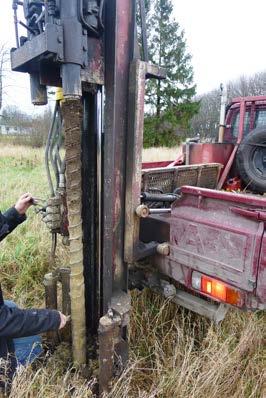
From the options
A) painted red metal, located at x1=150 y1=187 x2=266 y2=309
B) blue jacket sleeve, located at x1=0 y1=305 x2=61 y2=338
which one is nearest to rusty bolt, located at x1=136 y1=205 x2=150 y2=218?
painted red metal, located at x1=150 y1=187 x2=266 y2=309

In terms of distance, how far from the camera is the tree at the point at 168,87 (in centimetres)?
2144

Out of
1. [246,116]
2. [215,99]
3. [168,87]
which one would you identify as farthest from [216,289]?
[215,99]

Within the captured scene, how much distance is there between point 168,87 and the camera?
71.8 ft

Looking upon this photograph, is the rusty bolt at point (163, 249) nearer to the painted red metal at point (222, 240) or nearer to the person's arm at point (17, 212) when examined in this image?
the painted red metal at point (222, 240)

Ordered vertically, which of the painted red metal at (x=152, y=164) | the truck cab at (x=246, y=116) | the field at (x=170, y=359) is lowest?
the field at (x=170, y=359)

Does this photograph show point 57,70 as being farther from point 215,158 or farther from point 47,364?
point 215,158

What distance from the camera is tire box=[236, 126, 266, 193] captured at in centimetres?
369

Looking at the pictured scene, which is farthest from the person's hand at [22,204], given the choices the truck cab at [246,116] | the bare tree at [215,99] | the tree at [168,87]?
the bare tree at [215,99]

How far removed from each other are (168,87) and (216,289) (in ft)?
71.2

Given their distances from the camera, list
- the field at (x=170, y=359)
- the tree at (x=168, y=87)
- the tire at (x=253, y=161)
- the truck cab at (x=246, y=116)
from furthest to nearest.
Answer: the tree at (x=168, y=87)
the truck cab at (x=246, y=116)
the tire at (x=253, y=161)
the field at (x=170, y=359)

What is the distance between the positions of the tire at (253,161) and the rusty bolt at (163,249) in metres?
2.18

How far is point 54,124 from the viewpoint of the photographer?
70.7 inches

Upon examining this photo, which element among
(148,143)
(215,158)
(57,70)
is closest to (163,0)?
(148,143)

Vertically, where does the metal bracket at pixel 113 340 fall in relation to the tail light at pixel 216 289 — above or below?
below
